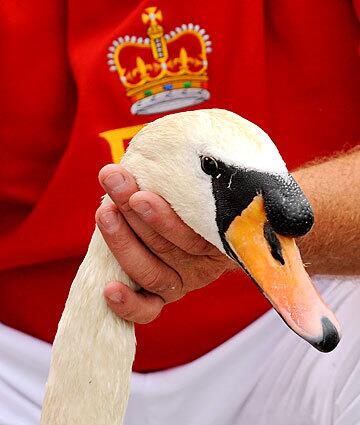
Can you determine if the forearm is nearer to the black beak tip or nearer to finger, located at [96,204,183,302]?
finger, located at [96,204,183,302]

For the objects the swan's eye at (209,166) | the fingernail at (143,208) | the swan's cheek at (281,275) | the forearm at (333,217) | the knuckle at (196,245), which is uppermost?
the swan's eye at (209,166)

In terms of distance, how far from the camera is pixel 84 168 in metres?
1.30

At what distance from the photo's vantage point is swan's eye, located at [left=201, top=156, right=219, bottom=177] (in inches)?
31.4

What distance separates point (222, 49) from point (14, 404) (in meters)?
0.73

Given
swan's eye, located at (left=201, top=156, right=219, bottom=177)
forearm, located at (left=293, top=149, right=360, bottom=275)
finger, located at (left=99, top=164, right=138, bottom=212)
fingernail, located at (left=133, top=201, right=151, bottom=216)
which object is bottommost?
forearm, located at (left=293, top=149, right=360, bottom=275)

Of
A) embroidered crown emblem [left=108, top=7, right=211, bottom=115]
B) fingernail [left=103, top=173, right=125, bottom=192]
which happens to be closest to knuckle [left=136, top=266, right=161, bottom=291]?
fingernail [left=103, top=173, right=125, bottom=192]

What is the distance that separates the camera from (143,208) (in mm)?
902

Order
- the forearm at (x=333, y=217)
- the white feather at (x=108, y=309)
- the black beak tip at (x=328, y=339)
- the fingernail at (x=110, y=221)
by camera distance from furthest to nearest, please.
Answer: the forearm at (x=333, y=217) → the fingernail at (x=110, y=221) → the white feather at (x=108, y=309) → the black beak tip at (x=328, y=339)

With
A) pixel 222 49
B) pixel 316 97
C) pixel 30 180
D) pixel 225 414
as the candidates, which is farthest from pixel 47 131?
pixel 225 414

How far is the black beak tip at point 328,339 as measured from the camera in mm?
742

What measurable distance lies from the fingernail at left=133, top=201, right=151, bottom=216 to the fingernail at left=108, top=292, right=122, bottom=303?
100 millimetres

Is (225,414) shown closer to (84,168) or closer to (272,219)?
(84,168)

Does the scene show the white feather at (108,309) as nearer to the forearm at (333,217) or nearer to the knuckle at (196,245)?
the knuckle at (196,245)

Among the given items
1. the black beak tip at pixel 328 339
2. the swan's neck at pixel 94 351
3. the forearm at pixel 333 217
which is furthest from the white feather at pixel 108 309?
the forearm at pixel 333 217
